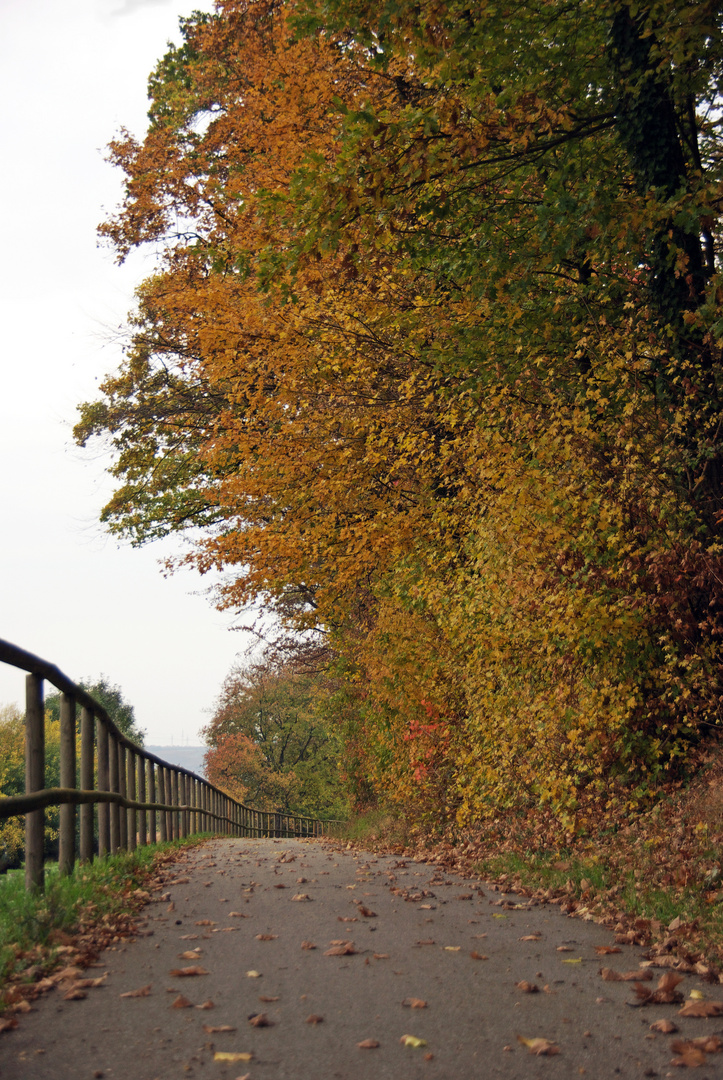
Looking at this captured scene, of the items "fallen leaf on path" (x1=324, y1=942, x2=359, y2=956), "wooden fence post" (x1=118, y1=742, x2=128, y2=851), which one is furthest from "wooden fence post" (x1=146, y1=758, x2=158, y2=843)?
"fallen leaf on path" (x1=324, y1=942, x2=359, y2=956)

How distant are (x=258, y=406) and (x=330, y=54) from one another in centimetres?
538

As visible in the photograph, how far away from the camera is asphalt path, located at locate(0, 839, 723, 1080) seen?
339 cm

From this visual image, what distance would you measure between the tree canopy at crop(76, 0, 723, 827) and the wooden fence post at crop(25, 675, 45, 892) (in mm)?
4048

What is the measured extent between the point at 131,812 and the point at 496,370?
6139 millimetres

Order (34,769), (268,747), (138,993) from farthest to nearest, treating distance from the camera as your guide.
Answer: (268,747) < (34,769) < (138,993)

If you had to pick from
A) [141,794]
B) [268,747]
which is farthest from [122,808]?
[268,747]

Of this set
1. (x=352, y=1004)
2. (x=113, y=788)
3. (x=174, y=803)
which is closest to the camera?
(x=352, y=1004)

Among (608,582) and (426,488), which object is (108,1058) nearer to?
(608,582)

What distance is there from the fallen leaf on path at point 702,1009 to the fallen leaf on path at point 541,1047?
705mm

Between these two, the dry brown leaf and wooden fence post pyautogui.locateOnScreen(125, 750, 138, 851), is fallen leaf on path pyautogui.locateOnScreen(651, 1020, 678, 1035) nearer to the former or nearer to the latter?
the dry brown leaf

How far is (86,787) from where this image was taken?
7.59 metres

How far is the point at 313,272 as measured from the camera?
43.0ft

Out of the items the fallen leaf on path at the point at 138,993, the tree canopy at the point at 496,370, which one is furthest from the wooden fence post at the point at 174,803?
the fallen leaf on path at the point at 138,993

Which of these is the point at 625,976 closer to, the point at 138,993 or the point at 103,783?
the point at 138,993
